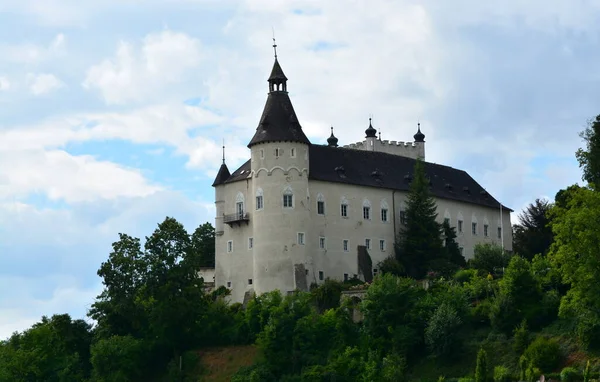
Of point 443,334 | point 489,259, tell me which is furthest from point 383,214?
point 443,334

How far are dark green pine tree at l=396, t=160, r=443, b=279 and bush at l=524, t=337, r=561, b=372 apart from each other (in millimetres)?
25321

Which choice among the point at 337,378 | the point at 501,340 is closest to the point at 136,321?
the point at 337,378

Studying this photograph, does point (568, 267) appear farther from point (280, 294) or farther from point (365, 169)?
point (365, 169)

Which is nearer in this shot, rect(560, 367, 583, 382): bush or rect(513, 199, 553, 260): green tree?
rect(560, 367, 583, 382): bush

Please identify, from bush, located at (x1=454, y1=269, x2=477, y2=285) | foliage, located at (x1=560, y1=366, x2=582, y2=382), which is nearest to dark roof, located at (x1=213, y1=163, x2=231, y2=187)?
bush, located at (x1=454, y1=269, x2=477, y2=285)

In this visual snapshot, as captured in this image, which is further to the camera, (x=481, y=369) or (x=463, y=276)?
(x=463, y=276)

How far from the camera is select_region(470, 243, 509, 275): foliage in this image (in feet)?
341

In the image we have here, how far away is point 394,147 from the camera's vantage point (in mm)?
121500

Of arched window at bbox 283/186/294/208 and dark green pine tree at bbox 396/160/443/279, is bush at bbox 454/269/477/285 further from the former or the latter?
arched window at bbox 283/186/294/208

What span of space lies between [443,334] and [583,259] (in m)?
10.4

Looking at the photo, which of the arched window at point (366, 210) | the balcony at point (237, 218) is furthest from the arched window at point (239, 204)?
the arched window at point (366, 210)

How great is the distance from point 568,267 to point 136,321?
107 ft

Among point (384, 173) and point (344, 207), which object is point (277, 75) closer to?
point (344, 207)

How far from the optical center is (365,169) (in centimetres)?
10975
